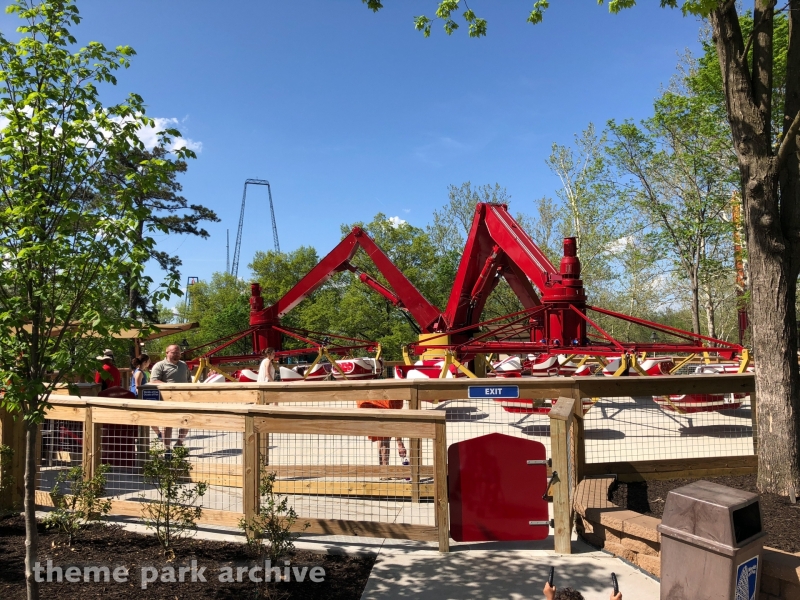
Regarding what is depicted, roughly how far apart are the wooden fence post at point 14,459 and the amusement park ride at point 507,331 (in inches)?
282

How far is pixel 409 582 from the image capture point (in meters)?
4.12

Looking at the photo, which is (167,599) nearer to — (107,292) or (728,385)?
(107,292)

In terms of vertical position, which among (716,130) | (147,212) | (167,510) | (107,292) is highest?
(716,130)

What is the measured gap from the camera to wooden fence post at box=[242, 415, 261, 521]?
15.8 ft

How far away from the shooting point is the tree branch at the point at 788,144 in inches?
203

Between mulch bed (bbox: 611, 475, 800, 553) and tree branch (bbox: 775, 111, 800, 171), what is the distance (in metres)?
3.02

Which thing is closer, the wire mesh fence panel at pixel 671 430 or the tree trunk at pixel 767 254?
the tree trunk at pixel 767 254

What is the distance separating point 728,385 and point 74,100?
6.50 m

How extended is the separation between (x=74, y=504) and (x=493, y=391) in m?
3.76

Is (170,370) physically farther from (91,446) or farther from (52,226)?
(52,226)

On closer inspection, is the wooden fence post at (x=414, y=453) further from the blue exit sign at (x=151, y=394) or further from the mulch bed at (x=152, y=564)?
the blue exit sign at (x=151, y=394)

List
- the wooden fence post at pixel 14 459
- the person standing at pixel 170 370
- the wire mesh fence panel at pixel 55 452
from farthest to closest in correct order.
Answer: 1. the person standing at pixel 170 370
2. the wire mesh fence panel at pixel 55 452
3. the wooden fence post at pixel 14 459

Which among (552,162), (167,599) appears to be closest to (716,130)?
(552,162)

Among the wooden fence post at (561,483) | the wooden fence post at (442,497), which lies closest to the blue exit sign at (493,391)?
the wooden fence post at (561,483)
